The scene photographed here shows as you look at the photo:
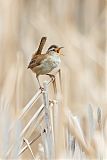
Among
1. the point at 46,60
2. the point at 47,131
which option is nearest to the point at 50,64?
the point at 46,60

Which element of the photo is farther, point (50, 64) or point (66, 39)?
point (66, 39)

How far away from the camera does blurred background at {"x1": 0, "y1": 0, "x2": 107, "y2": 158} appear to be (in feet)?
7.29

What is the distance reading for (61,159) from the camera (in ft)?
5.10

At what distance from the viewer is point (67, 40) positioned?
2.35 meters

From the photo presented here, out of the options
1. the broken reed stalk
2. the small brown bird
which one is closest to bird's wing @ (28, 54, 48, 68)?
the small brown bird

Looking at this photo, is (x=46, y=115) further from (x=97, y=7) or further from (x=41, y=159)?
(x=97, y=7)

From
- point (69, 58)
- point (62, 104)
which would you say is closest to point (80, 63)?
point (69, 58)

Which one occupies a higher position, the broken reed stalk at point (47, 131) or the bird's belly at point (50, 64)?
the bird's belly at point (50, 64)

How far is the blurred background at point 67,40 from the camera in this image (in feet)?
7.29

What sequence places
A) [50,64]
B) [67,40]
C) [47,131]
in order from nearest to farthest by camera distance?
[47,131] < [50,64] < [67,40]

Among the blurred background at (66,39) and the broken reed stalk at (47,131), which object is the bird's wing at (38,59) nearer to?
the broken reed stalk at (47,131)

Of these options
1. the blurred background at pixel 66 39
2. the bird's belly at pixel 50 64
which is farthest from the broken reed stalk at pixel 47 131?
the blurred background at pixel 66 39

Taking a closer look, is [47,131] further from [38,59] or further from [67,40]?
[67,40]

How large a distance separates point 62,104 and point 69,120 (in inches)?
1.7
